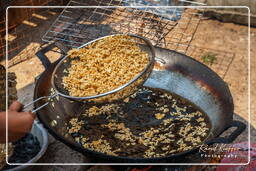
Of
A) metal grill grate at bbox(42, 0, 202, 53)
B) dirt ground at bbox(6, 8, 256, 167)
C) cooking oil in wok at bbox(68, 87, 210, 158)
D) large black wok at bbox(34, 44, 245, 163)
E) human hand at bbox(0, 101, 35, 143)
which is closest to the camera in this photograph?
human hand at bbox(0, 101, 35, 143)

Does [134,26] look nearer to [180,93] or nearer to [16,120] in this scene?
[180,93]

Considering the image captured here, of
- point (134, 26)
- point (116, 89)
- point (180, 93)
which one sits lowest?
point (134, 26)

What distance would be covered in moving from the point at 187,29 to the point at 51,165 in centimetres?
368

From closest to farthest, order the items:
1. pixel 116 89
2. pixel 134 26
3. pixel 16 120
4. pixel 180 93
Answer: pixel 16 120
pixel 116 89
pixel 180 93
pixel 134 26

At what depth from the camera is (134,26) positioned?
5.73 m

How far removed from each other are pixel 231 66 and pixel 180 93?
198 centimetres

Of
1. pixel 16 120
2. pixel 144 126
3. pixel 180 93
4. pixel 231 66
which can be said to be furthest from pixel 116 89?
pixel 231 66

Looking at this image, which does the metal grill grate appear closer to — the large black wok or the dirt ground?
the dirt ground

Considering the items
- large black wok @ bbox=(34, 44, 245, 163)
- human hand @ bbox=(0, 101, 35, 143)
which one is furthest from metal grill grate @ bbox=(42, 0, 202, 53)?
human hand @ bbox=(0, 101, 35, 143)

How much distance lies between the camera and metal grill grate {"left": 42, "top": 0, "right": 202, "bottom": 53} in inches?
214

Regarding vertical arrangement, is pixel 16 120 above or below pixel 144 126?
above

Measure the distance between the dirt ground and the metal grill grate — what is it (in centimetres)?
30

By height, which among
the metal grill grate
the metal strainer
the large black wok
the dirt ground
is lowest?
the dirt ground

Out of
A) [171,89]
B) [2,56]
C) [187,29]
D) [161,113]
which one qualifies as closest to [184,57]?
[171,89]
